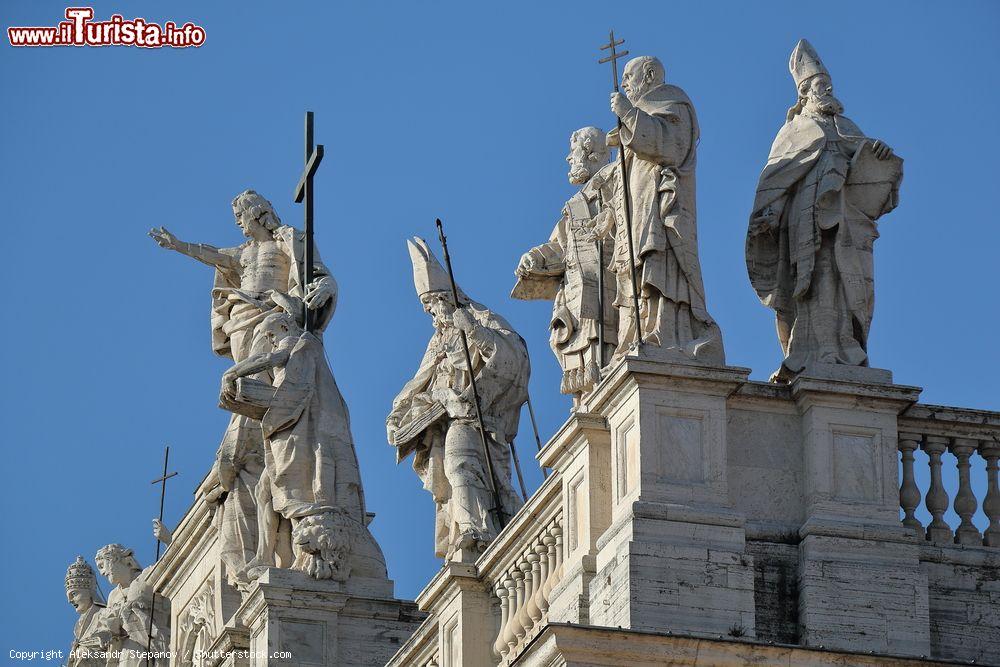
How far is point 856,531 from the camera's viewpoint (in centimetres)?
2014

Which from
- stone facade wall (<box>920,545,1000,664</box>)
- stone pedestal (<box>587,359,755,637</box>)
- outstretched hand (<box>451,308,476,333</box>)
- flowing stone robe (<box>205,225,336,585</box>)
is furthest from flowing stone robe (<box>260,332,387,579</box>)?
stone facade wall (<box>920,545,1000,664</box>)

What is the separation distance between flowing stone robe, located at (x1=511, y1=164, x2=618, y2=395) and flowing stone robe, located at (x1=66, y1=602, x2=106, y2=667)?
35.7 ft

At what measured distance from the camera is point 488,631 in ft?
73.0

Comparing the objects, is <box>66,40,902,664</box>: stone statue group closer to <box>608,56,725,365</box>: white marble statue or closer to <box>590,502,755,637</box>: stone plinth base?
<box>608,56,725,365</box>: white marble statue

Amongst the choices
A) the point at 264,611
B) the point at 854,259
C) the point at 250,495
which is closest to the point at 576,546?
the point at 854,259

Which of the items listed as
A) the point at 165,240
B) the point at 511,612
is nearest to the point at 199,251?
the point at 165,240

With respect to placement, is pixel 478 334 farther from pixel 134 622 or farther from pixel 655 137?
pixel 134 622

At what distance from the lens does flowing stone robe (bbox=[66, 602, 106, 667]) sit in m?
33.1

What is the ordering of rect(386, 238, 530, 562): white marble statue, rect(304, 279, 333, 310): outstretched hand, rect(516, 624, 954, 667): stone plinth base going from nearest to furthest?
rect(516, 624, 954, 667): stone plinth base < rect(386, 238, 530, 562): white marble statue < rect(304, 279, 333, 310): outstretched hand

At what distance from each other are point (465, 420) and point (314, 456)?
7.94 ft

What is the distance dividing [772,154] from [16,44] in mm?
11843

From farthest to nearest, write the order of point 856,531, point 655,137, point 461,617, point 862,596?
point 461,617, point 655,137, point 856,531, point 862,596

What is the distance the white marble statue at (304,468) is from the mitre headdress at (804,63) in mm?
6729

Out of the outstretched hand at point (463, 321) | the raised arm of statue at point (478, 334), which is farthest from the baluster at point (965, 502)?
the outstretched hand at point (463, 321)
